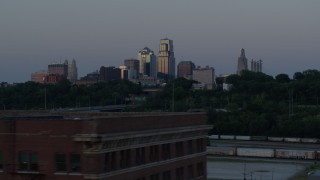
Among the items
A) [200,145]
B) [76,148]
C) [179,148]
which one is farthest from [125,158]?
[200,145]

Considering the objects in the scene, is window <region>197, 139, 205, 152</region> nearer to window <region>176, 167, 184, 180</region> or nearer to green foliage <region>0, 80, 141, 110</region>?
window <region>176, 167, 184, 180</region>

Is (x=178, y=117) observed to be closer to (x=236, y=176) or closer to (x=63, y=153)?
(x=63, y=153)

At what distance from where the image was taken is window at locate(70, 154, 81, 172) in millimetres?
31587

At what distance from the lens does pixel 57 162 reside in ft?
105

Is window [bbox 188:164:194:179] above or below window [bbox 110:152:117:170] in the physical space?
below

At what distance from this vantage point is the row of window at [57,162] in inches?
1248

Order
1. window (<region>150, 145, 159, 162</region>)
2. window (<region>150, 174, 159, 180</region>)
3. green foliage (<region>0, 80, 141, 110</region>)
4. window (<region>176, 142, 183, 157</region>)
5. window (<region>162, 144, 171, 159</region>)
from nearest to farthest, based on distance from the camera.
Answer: window (<region>150, 145, 159, 162</region>)
window (<region>150, 174, 159, 180</region>)
window (<region>162, 144, 171, 159</region>)
window (<region>176, 142, 183, 157</region>)
green foliage (<region>0, 80, 141, 110</region>)

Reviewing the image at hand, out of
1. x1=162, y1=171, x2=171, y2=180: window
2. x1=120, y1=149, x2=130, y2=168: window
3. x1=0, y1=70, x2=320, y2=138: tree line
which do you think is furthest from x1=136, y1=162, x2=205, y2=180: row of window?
x1=0, y1=70, x2=320, y2=138: tree line

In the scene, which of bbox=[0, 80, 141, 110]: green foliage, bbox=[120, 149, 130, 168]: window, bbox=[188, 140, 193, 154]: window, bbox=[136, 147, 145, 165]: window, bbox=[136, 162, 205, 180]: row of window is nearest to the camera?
bbox=[120, 149, 130, 168]: window

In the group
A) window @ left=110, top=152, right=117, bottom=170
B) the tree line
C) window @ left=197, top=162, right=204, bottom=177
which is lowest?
window @ left=197, top=162, right=204, bottom=177

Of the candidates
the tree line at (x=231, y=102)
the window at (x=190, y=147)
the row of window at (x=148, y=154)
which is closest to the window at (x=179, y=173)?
the row of window at (x=148, y=154)

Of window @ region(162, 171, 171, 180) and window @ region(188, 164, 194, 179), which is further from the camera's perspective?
window @ region(188, 164, 194, 179)

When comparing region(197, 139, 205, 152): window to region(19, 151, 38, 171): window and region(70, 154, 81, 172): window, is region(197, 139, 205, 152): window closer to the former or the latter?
region(70, 154, 81, 172): window

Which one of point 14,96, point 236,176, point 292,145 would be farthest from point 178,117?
point 14,96
